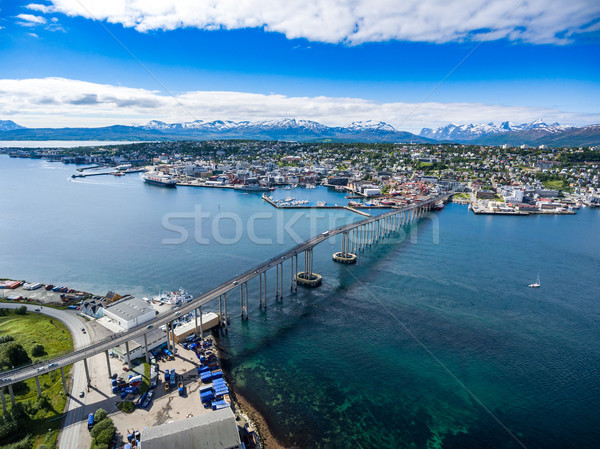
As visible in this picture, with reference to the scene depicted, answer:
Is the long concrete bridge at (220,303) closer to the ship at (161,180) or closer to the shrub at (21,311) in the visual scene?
the shrub at (21,311)

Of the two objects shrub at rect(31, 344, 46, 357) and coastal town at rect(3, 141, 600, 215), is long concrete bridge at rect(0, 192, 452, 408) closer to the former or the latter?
shrub at rect(31, 344, 46, 357)

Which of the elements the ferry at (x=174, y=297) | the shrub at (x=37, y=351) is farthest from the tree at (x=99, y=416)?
the ferry at (x=174, y=297)

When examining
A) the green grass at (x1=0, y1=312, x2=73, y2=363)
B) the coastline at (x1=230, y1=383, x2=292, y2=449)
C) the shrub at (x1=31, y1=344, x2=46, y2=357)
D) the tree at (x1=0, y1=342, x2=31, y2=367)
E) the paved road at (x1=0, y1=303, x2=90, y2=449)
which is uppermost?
the tree at (x1=0, y1=342, x2=31, y2=367)

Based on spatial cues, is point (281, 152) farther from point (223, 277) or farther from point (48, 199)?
point (223, 277)

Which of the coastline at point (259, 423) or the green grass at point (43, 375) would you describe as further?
the coastline at point (259, 423)

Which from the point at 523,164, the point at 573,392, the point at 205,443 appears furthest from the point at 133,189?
the point at 523,164

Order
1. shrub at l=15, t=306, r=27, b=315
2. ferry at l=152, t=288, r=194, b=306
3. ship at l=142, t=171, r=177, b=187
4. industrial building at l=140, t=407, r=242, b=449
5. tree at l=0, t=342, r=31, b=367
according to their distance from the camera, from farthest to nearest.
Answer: ship at l=142, t=171, r=177, b=187 → ferry at l=152, t=288, r=194, b=306 → shrub at l=15, t=306, r=27, b=315 → tree at l=0, t=342, r=31, b=367 → industrial building at l=140, t=407, r=242, b=449

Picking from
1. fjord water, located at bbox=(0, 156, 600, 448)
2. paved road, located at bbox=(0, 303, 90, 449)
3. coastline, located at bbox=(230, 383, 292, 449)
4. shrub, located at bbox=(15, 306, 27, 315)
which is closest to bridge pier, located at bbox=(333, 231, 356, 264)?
fjord water, located at bbox=(0, 156, 600, 448)

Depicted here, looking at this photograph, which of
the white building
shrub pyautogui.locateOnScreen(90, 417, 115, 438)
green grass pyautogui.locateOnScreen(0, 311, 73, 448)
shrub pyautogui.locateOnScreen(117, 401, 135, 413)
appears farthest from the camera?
the white building
